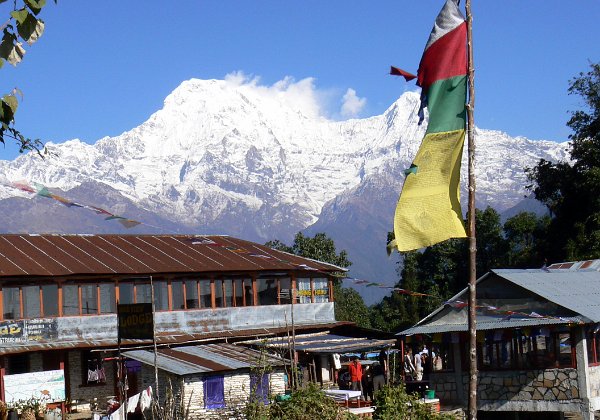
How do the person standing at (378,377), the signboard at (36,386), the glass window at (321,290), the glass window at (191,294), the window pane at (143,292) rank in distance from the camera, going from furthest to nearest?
1. the glass window at (321,290)
2. the glass window at (191,294)
3. the window pane at (143,292)
4. the signboard at (36,386)
5. the person standing at (378,377)

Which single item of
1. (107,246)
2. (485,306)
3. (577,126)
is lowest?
(485,306)

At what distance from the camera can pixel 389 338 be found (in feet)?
119

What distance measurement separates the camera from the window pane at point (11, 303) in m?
30.5

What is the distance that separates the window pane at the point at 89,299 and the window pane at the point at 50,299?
0.97 m

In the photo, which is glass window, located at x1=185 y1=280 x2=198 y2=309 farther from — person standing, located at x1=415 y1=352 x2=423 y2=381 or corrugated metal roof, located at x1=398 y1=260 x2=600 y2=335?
corrugated metal roof, located at x1=398 y1=260 x2=600 y2=335

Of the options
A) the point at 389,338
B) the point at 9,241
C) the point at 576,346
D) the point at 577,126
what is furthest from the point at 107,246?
the point at 577,126

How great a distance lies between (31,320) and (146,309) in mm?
14006

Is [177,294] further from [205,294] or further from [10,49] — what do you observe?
[10,49]

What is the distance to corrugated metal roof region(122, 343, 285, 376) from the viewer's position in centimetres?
2819

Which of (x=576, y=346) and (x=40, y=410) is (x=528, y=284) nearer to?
(x=576, y=346)

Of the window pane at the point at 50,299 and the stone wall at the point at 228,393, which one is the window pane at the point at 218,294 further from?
the stone wall at the point at 228,393

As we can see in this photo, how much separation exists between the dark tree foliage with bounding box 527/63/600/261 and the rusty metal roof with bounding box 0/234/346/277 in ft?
45.7

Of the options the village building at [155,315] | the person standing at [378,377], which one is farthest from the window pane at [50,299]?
the person standing at [378,377]

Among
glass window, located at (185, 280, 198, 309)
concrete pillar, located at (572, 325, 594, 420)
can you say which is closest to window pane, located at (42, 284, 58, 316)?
glass window, located at (185, 280, 198, 309)
